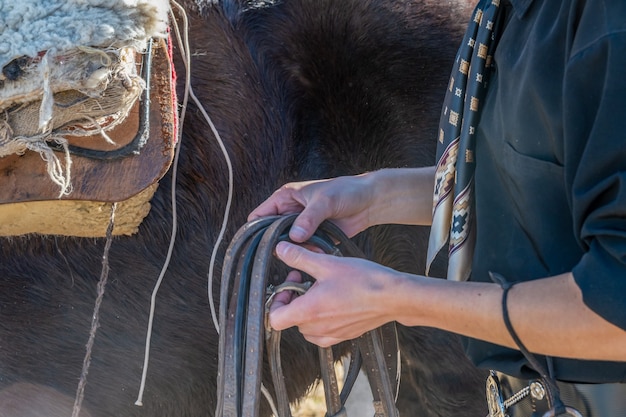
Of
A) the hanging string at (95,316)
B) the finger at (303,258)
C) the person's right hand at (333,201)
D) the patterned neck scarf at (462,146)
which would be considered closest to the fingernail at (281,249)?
the finger at (303,258)

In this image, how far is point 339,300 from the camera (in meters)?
1.06

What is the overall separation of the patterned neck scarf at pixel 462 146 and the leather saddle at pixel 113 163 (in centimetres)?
61

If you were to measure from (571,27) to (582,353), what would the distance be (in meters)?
0.41

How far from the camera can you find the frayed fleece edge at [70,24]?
135cm

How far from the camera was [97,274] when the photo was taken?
180cm

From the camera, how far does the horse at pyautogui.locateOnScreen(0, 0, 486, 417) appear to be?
5.89ft

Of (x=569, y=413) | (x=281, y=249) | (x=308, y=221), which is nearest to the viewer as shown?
(x=569, y=413)

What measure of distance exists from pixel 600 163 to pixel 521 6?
0.34 metres

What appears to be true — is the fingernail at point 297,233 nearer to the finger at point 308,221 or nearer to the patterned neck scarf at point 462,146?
the finger at point 308,221

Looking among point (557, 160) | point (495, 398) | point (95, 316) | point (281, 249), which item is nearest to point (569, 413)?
point (495, 398)

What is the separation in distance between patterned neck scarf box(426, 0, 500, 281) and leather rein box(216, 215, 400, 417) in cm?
19

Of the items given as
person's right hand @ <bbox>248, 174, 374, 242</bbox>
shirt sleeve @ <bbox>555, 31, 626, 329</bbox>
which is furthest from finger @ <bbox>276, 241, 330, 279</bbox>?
shirt sleeve @ <bbox>555, 31, 626, 329</bbox>

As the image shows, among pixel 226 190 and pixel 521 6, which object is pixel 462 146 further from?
pixel 226 190

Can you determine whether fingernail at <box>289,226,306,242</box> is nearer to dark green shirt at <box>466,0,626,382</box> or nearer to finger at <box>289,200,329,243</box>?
finger at <box>289,200,329,243</box>
